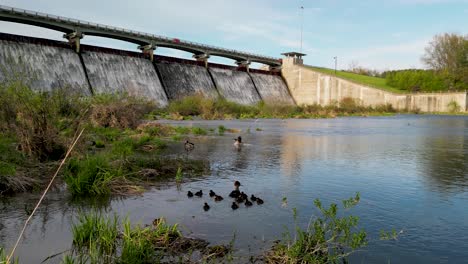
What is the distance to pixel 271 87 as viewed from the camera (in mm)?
67312

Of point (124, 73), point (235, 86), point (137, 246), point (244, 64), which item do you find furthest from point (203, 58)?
point (137, 246)

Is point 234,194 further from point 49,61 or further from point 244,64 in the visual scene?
point 244,64

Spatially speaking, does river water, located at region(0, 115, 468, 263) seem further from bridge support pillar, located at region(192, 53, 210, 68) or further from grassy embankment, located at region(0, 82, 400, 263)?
bridge support pillar, located at region(192, 53, 210, 68)

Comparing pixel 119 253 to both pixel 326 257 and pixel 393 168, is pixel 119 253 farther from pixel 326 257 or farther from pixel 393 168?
pixel 393 168

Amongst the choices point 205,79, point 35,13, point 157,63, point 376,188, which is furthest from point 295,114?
point 376,188

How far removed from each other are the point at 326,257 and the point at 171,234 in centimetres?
180

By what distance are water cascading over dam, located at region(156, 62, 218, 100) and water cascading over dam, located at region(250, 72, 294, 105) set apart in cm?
1140

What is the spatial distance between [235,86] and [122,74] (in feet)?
61.2

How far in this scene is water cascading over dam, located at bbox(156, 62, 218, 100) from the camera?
48375mm

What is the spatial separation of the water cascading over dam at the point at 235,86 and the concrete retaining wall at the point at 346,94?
40.8 feet

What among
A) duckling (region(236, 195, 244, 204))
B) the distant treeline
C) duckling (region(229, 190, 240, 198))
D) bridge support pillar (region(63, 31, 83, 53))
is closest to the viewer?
duckling (region(236, 195, 244, 204))

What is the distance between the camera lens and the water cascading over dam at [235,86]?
55816mm

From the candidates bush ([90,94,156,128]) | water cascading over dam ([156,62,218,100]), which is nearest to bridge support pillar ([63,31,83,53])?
water cascading over dam ([156,62,218,100])

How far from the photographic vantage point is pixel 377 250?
15.0 ft
